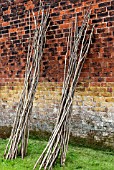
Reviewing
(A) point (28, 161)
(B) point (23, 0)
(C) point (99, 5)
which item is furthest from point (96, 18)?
(A) point (28, 161)

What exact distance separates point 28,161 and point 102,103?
144 centimetres

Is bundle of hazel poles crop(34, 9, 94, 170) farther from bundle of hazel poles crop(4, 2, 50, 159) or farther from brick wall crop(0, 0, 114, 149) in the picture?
bundle of hazel poles crop(4, 2, 50, 159)

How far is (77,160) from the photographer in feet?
16.0

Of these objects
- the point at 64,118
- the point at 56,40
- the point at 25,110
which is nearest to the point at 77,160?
the point at 64,118

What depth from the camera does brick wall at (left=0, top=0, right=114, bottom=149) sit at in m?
5.24

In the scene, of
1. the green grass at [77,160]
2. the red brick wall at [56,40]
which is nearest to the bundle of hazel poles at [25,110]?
the green grass at [77,160]

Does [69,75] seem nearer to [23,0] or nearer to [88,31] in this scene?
[88,31]

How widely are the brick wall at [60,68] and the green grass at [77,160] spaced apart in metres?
0.30

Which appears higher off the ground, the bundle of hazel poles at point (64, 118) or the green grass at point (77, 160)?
the bundle of hazel poles at point (64, 118)

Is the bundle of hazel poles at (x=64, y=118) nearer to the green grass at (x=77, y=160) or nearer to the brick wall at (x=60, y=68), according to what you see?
the green grass at (x=77, y=160)

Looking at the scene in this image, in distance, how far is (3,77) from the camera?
6699 millimetres

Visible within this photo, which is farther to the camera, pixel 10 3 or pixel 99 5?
pixel 10 3

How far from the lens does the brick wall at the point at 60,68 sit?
17.2 ft

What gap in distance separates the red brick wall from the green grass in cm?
109
